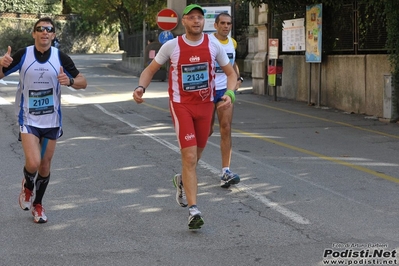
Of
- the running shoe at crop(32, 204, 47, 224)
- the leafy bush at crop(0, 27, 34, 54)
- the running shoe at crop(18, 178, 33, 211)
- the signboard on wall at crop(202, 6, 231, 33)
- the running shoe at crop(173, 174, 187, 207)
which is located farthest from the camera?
the leafy bush at crop(0, 27, 34, 54)

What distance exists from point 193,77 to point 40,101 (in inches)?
54.5

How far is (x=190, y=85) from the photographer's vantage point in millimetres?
6695

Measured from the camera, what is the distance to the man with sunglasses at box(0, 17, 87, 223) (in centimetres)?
667

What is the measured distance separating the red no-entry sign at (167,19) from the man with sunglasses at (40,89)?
1937 centimetres

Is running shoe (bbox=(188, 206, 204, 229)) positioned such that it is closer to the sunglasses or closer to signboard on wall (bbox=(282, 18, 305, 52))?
the sunglasses

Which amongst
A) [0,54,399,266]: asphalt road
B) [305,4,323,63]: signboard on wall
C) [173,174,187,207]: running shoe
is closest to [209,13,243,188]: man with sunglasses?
[0,54,399,266]: asphalt road

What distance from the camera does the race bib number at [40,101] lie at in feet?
22.1

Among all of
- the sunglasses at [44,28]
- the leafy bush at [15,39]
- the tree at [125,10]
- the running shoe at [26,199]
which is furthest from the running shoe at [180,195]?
the leafy bush at [15,39]

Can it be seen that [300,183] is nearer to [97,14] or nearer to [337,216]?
[337,216]

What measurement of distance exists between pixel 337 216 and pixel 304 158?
3.68m

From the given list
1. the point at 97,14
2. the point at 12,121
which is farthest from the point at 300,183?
the point at 97,14

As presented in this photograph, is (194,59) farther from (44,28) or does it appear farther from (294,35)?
(294,35)

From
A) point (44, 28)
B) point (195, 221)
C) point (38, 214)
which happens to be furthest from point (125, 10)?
point (195, 221)

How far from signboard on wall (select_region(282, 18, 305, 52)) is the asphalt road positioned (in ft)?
20.2
